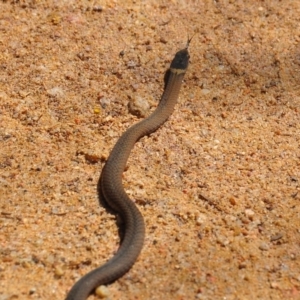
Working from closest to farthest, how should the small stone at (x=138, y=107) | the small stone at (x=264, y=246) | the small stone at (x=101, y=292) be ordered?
the small stone at (x=101, y=292) → the small stone at (x=264, y=246) → the small stone at (x=138, y=107)

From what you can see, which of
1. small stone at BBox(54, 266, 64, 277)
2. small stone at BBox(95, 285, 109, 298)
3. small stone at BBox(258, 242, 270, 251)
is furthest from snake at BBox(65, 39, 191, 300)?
small stone at BBox(258, 242, 270, 251)

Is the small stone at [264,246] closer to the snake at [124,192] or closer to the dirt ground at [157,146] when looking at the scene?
the dirt ground at [157,146]

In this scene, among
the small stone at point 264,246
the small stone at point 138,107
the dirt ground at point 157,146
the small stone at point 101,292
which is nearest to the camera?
the small stone at point 101,292

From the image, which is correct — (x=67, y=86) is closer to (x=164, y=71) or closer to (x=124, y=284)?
(x=164, y=71)

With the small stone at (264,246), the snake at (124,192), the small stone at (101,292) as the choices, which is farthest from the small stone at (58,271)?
the small stone at (264,246)

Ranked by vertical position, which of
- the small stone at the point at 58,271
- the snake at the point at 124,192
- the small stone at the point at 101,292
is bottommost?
the small stone at the point at 58,271

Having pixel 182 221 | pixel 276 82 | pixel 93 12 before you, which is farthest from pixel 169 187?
pixel 93 12

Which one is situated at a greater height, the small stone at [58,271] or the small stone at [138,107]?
the small stone at [138,107]

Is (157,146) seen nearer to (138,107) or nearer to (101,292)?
(138,107)
